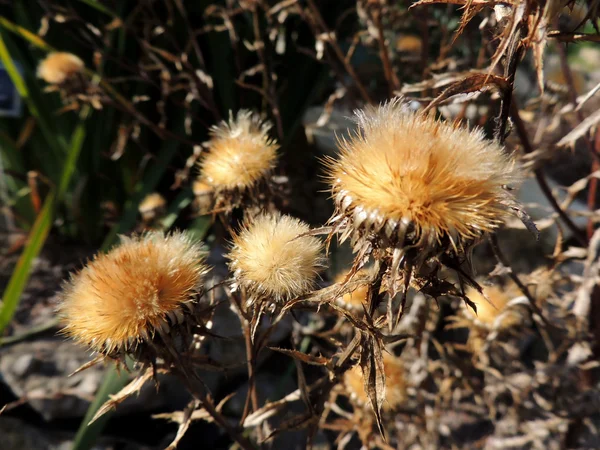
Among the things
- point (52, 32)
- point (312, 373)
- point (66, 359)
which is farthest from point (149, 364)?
point (52, 32)

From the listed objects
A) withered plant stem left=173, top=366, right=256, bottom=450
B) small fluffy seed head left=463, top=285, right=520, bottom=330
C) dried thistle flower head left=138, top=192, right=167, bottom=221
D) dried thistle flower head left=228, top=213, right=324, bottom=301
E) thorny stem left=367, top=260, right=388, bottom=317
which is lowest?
dried thistle flower head left=138, top=192, right=167, bottom=221

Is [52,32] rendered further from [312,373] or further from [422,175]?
[422,175]

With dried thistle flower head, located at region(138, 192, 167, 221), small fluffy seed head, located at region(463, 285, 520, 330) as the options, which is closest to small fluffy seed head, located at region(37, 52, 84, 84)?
dried thistle flower head, located at region(138, 192, 167, 221)

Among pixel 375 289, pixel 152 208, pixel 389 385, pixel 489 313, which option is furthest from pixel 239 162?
pixel 152 208

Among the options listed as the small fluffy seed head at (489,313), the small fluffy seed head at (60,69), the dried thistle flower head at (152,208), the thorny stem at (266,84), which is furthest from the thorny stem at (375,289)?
the small fluffy seed head at (60,69)

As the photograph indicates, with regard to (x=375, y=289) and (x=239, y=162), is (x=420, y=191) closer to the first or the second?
(x=375, y=289)

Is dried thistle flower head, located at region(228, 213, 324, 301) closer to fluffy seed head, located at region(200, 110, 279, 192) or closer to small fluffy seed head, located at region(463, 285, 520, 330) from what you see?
fluffy seed head, located at region(200, 110, 279, 192)
